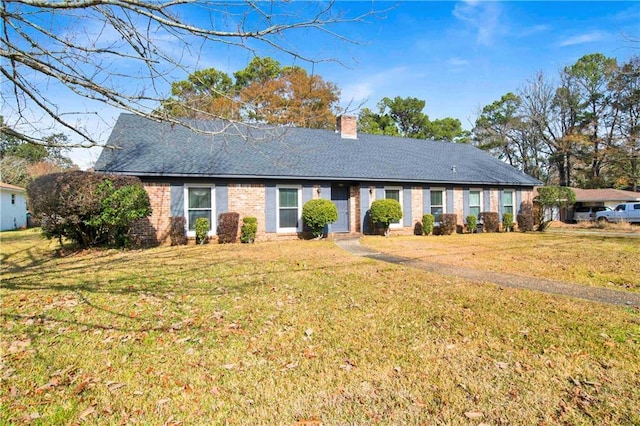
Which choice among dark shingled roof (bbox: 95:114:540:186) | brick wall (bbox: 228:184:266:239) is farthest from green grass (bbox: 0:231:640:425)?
brick wall (bbox: 228:184:266:239)

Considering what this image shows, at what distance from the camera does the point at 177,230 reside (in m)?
11.5

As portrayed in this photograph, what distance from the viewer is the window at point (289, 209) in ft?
43.8

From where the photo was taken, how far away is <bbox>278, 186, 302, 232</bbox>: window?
43.8 feet

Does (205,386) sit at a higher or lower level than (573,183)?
lower

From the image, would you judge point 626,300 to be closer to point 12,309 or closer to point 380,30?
point 380,30

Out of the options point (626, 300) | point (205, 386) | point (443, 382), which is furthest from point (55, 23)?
point (626, 300)

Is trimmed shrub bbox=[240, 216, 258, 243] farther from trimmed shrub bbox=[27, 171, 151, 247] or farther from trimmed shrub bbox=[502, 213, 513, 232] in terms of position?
trimmed shrub bbox=[502, 213, 513, 232]

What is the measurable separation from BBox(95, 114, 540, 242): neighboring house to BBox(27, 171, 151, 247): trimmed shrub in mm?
1496

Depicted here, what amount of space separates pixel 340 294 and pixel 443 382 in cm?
269

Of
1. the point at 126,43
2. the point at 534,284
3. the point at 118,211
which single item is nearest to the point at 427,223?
the point at 534,284

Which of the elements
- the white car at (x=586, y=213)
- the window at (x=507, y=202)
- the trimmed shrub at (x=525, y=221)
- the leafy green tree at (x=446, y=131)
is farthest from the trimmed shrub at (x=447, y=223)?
the leafy green tree at (x=446, y=131)

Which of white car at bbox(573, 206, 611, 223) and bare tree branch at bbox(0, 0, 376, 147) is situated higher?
bare tree branch at bbox(0, 0, 376, 147)

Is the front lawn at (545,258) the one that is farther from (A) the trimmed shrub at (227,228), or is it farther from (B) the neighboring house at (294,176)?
(A) the trimmed shrub at (227,228)

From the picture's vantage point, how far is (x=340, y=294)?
5.43 m
